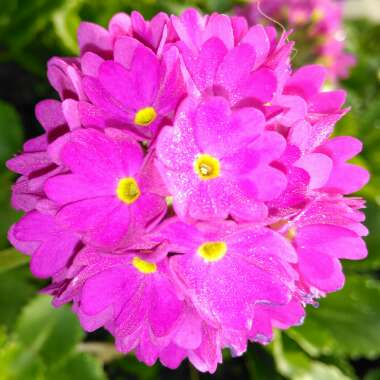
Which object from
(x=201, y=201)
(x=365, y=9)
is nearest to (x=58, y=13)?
(x=201, y=201)

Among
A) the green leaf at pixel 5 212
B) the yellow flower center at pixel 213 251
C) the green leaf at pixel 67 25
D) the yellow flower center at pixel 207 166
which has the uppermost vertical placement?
the green leaf at pixel 67 25

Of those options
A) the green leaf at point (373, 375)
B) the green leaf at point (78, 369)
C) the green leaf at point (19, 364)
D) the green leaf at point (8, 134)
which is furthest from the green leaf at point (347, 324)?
the green leaf at point (8, 134)

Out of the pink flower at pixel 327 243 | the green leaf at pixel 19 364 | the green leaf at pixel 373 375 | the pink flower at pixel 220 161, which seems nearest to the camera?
the pink flower at pixel 220 161

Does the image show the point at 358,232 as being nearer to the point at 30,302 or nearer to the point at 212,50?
the point at 212,50

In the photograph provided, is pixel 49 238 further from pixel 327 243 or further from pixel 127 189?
pixel 327 243

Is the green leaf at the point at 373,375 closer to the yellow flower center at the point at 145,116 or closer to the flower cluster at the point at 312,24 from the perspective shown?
the flower cluster at the point at 312,24

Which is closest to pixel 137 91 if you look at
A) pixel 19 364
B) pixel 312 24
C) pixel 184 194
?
pixel 184 194

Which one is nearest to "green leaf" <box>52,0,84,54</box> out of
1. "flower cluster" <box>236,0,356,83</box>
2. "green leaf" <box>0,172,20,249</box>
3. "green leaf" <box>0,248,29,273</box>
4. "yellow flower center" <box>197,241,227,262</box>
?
"green leaf" <box>0,172,20,249</box>
